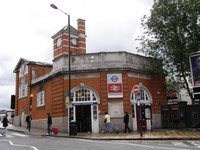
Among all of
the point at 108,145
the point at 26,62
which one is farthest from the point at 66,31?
the point at 108,145

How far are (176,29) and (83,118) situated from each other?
1115cm

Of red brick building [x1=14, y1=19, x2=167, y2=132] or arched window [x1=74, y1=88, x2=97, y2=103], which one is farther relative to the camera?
arched window [x1=74, y1=88, x2=97, y2=103]

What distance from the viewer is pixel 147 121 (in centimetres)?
2411

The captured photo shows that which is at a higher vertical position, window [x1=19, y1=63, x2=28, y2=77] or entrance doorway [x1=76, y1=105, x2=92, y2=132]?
window [x1=19, y1=63, x2=28, y2=77]

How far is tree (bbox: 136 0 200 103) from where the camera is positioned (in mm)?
22297

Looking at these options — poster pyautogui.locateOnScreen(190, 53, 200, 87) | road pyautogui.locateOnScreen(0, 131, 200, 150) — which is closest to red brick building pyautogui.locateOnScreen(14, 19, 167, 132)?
poster pyautogui.locateOnScreen(190, 53, 200, 87)

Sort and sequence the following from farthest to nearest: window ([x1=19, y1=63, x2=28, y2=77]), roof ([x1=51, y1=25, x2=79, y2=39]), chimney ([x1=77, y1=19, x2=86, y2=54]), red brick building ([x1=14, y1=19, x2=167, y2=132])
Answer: chimney ([x1=77, y1=19, x2=86, y2=54]) < roof ([x1=51, y1=25, x2=79, y2=39]) < window ([x1=19, y1=63, x2=28, y2=77]) < red brick building ([x1=14, y1=19, x2=167, y2=132])

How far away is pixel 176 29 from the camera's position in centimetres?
2316

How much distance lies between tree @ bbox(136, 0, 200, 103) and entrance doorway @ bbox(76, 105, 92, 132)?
8.30 metres

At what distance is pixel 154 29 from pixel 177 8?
8.51 feet

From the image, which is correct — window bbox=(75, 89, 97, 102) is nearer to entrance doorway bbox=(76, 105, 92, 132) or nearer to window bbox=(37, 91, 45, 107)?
entrance doorway bbox=(76, 105, 92, 132)

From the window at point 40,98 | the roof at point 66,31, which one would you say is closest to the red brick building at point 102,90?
the window at point 40,98

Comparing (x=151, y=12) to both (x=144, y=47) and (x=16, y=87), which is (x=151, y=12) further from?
(x=16, y=87)

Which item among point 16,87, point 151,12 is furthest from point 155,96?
point 16,87
